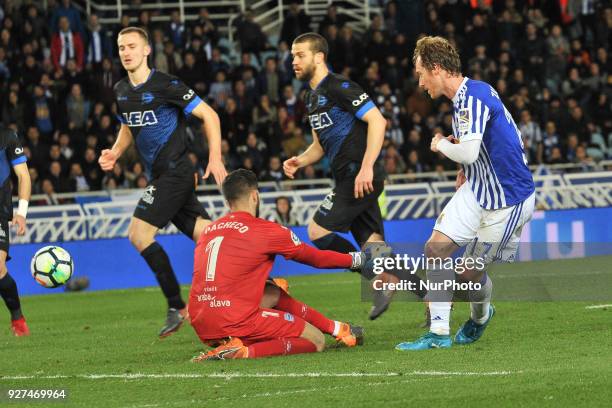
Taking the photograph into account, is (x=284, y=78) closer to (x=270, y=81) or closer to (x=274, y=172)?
(x=270, y=81)

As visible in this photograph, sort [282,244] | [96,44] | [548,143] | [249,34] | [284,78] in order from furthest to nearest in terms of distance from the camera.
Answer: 1. [249,34]
2. [284,78]
3. [548,143]
4. [96,44]
5. [282,244]

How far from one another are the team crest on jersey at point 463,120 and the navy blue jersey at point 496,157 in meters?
0.02

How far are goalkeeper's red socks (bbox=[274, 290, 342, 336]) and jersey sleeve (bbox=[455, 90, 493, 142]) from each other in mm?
1586

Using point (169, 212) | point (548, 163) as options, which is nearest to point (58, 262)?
point (169, 212)

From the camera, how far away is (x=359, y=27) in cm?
2692

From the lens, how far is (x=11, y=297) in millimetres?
10930

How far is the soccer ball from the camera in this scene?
11.1 metres

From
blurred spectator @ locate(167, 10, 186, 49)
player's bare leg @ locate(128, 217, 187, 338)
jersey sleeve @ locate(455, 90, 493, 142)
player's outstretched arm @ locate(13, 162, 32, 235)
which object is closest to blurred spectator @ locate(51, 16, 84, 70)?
blurred spectator @ locate(167, 10, 186, 49)

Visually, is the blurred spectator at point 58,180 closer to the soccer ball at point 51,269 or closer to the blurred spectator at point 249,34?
the blurred spectator at point 249,34

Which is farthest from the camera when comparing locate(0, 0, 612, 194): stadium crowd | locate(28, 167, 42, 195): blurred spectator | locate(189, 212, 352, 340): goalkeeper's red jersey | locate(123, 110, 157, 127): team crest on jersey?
locate(0, 0, 612, 194): stadium crowd

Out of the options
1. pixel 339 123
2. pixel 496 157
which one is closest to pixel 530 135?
pixel 339 123

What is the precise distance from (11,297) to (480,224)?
4570mm

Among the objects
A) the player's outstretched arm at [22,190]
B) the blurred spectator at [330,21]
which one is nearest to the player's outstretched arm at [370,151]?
the player's outstretched arm at [22,190]

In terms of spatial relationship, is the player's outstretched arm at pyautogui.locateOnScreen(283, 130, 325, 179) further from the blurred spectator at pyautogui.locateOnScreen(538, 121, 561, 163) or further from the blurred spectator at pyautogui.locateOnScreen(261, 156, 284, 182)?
the blurred spectator at pyautogui.locateOnScreen(538, 121, 561, 163)
